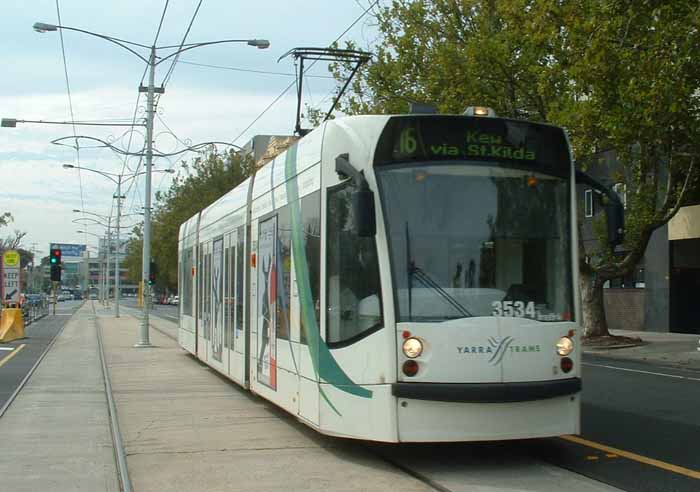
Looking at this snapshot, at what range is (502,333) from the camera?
786 cm

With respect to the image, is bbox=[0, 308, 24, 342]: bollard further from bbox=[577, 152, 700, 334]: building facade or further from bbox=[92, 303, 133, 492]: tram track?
bbox=[577, 152, 700, 334]: building facade

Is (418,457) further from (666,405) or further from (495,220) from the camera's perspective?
(666,405)

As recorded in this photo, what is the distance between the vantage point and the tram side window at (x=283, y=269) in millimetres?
10023

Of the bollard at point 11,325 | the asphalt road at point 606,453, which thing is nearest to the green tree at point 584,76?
the asphalt road at point 606,453

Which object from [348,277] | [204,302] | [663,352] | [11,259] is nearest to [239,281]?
[204,302]

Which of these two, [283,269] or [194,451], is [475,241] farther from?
[194,451]

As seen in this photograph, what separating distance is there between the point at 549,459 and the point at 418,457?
123cm

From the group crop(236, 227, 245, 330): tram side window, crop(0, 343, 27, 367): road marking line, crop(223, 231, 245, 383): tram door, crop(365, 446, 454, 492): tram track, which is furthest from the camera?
crop(0, 343, 27, 367): road marking line

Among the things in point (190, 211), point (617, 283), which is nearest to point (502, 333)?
point (617, 283)

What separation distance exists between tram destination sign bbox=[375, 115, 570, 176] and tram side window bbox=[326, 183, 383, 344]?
23.5 inches

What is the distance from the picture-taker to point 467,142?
837 cm

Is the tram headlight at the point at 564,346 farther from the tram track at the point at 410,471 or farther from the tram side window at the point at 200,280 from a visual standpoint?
the tram side window at the point at 200,280

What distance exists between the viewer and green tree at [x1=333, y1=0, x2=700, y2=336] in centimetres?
1700

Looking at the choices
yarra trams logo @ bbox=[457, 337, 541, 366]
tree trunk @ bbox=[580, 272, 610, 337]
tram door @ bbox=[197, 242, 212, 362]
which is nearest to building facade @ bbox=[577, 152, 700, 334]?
tree trunk @ bbox=[580, 272, 610, 337]
